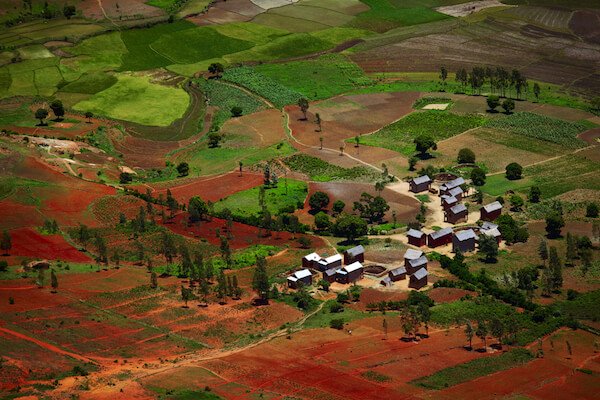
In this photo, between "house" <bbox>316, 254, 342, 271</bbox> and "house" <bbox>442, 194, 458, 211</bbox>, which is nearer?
"house" <bbox>316, 254, 342, 271</bbox>

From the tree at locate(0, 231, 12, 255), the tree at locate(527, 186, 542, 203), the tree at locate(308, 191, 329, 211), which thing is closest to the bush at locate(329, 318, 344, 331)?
the tree at locate(308, 191, 329, 211)

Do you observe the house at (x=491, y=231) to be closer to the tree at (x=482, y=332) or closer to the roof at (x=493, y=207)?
the roof at (x=493, y=207)

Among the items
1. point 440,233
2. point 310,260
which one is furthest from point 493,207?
point 310,260

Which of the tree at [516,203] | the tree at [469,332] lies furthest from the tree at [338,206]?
the tree at [469,332]

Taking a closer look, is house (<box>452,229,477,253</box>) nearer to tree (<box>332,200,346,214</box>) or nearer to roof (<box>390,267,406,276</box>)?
roof (<box>390,267,406,276</box>)

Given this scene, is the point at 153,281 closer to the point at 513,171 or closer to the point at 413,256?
the point at 413,256

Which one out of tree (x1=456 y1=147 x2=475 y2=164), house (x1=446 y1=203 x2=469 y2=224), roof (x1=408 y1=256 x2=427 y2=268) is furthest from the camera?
tree (x1=456 y1=147 x2=475 y2=164)
